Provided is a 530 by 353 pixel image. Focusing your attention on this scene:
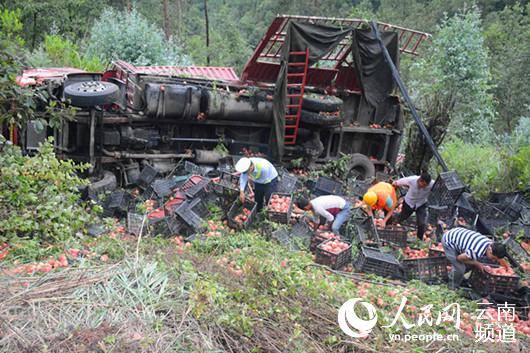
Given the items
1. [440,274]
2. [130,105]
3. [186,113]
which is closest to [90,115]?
[130,105]

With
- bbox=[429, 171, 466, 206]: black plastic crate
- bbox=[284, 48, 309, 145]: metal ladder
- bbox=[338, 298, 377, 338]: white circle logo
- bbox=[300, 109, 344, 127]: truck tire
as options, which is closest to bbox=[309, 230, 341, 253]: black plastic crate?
bbox=[338, 298, 377, 338]: white circle logo

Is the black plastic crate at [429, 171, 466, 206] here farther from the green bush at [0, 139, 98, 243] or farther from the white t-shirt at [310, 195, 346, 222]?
the green bush at [0, 139, 98, 243]

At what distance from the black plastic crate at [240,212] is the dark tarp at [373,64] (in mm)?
5227

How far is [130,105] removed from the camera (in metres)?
11.0

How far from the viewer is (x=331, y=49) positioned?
37.9 feet

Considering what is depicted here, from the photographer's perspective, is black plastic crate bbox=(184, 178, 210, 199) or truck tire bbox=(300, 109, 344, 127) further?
truck tire bbox=(300, 109, 344, 127)

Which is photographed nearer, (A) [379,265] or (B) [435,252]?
(A) [379,265]

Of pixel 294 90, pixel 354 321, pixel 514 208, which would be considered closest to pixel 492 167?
pixel 514 208

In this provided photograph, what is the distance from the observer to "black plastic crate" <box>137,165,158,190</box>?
10367 mm

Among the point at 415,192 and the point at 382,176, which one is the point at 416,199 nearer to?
the point at 415,192

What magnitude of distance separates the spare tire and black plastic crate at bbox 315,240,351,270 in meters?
4.98

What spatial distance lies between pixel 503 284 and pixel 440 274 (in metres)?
0.87

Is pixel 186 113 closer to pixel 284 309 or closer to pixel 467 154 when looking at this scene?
pixel 284 309

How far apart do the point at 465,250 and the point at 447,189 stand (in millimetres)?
2939
